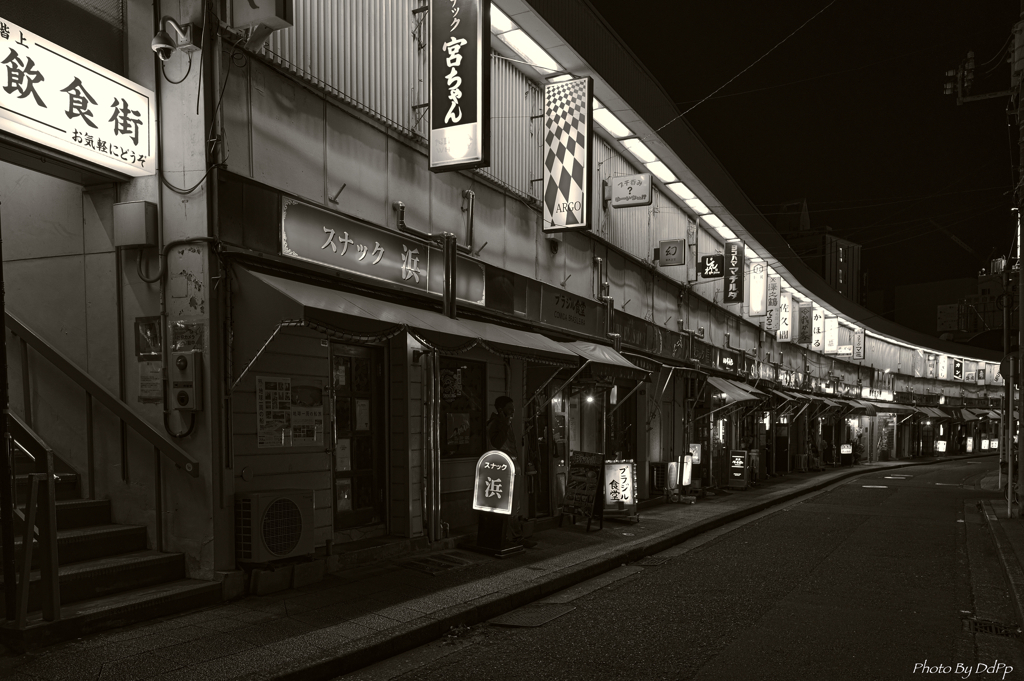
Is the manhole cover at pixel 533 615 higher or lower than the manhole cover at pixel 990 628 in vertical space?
higher

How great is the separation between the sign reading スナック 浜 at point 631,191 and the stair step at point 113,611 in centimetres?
1148

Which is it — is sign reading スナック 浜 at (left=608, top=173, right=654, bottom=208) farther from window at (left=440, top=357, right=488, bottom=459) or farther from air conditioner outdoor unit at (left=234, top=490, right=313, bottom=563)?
air conditioner outdoor unit at (left=234, top=490, right=313, bottom=563)

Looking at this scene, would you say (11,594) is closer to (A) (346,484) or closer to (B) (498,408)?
(A) (346,484)

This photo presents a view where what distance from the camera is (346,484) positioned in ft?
31.4

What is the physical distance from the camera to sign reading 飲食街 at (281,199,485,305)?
834 cm

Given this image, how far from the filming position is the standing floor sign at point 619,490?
549 inches

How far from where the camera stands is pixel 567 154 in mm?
13000

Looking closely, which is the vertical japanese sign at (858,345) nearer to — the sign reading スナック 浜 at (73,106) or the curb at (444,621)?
the curb at (444,621)

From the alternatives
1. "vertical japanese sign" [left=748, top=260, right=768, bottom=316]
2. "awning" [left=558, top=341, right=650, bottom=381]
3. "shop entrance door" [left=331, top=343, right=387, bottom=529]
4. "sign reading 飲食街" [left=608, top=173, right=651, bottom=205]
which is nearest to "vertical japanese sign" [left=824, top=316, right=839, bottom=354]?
"vertical japanese sign" [left=748, top=260, right=768, bottom=316]

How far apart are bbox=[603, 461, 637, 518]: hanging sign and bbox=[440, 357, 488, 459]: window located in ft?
9.94

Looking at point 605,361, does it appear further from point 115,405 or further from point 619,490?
point 115,405

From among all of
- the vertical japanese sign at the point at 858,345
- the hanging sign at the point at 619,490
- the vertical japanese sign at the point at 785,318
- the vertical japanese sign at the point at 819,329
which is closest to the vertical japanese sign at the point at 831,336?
the vertical japanese sign at the point at 819,329

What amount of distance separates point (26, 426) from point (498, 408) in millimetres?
5705

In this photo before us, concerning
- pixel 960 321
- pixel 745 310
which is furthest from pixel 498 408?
pixel 960 321
